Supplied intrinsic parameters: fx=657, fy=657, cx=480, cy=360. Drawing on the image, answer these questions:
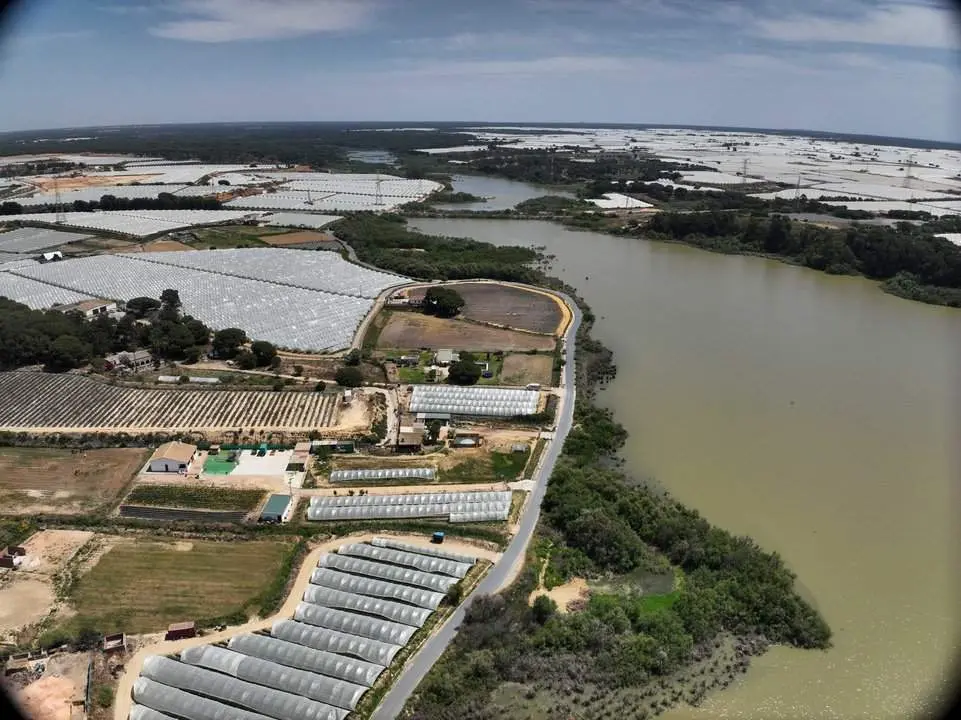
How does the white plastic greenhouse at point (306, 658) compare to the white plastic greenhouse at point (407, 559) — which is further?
the white plastic greenhouse at point (407, 559)

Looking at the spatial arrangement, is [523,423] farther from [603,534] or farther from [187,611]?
[187,611]

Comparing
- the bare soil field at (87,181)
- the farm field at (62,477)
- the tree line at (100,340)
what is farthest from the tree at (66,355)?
the bare soil field at (87,181)

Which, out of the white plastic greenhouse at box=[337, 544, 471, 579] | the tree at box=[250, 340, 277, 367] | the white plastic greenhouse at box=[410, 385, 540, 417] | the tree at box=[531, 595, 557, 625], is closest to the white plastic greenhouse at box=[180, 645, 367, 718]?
the white plastic greenhouse at box=[337, 544, 471, 579]

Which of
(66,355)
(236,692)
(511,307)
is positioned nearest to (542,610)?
(236,692)

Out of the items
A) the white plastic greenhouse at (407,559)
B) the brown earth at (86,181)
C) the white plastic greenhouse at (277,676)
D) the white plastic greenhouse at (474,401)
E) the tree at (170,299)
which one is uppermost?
the brown earth at (86,181)

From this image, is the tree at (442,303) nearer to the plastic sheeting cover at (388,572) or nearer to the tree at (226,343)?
the tree at (226,343)

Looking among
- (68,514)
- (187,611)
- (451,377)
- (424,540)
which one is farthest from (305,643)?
(451,377)

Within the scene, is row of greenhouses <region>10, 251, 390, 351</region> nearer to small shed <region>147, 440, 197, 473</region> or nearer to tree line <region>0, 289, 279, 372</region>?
tree line <region>0, 289, 279, 372</region>

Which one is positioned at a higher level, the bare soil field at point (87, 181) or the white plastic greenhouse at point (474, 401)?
the bare soil field at point (87, 181)
